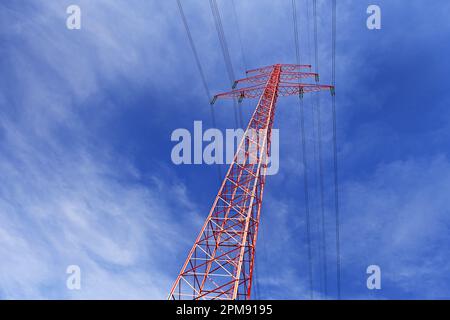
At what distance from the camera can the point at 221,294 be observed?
21.3 metres

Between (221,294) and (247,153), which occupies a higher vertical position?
(247,153)
